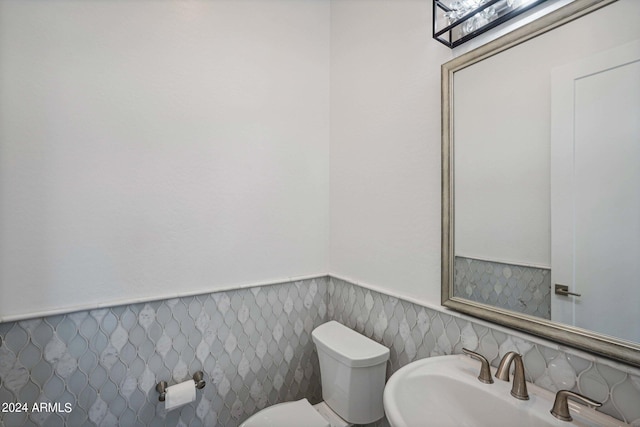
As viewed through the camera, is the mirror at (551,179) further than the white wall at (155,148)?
No

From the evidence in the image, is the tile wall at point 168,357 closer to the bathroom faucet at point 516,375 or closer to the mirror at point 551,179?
the mirror at point 551,179

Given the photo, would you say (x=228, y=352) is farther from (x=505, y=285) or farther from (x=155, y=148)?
(x=505, y=285)

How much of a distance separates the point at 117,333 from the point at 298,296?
34.0 inches

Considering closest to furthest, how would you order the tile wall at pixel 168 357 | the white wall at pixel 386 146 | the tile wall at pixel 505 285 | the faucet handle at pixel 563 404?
the faucet handle at pixel 563 404 < the tile wall at pixel 505 285 < the tile wall at pixel 168 357 < the white wall at pixel 386 146

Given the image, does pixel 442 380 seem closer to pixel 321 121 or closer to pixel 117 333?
pixel 117 333

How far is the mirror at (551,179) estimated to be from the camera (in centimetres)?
74

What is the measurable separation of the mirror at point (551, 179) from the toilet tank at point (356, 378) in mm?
435

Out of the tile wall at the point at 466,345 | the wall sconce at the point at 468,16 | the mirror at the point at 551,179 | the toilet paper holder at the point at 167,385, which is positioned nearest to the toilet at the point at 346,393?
the tile wall at the point at 466,345

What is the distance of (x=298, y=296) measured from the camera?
168cm

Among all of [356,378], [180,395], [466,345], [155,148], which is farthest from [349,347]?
[155,148]

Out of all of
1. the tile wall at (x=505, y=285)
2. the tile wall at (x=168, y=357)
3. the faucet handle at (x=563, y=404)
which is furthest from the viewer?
the tile wall at (x=168, y=357)

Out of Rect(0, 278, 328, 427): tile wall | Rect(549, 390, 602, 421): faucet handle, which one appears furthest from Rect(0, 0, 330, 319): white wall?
Rect(549, 390, 602, 421): faucet handle

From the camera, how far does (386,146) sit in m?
1.42

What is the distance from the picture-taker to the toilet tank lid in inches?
49.4
